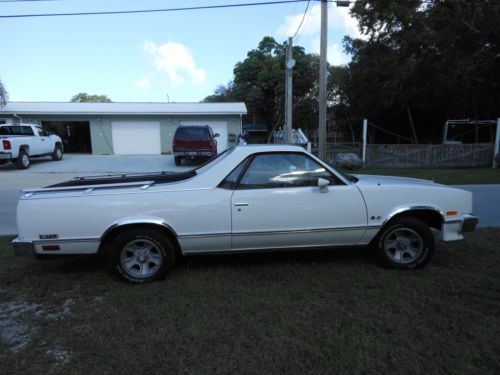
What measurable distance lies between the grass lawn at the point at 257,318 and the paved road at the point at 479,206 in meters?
2.42

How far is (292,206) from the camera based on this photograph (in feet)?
13.6

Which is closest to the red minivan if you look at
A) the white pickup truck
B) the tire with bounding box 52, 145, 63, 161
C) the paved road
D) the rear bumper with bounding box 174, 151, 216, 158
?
the rear bumper with bounding box 174, 151, 216, 158

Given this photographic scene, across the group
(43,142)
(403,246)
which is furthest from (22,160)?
(403,246)

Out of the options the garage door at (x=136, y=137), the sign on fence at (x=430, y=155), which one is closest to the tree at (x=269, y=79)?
the garage door at (x=136, y=137)

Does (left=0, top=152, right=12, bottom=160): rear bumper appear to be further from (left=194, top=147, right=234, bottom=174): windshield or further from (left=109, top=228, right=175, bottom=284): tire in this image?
(left=109, top=228, right=175, bottom=284): tire

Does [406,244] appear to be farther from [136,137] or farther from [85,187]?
[136,137]

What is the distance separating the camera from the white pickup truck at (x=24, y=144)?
1529 centimetres

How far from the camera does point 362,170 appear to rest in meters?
15.4

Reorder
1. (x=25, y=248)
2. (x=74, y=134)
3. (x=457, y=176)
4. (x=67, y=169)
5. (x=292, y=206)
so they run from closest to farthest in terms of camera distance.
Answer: (x=25, y=248)
(x=292, y=206)
(x=457, y=176)
(x=67, y=169)
(x=74, y=134)

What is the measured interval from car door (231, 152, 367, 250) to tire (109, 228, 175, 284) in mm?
793

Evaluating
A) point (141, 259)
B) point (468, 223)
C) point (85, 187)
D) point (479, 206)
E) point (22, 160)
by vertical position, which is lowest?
point (479, 206)

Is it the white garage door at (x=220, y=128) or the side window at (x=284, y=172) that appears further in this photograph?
the white garage door at (x=220, y=128)

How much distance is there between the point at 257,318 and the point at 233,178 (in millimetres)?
1578

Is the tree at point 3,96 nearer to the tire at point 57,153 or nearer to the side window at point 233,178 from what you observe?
the tire at point 57,153
